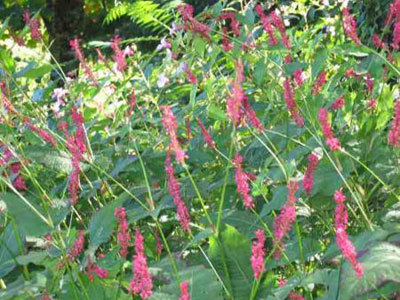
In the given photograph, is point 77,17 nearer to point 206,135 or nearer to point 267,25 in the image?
point 267,25

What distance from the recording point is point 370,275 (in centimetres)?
126

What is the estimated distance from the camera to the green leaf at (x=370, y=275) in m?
1.25

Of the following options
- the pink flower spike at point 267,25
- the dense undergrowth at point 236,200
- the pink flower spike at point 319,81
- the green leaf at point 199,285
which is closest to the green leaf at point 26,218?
the dense undergrowth at point 236,200

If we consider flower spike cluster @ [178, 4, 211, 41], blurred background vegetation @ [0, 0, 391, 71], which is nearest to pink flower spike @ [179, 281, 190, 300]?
flower spike cluster @ [178, 4, 211, 41]

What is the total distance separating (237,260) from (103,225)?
27 cm

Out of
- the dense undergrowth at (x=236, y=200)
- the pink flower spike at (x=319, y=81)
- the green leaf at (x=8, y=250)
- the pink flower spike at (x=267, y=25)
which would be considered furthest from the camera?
the pink flower spike at (x=319, y=81)

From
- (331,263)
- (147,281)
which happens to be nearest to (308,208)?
(331,263)

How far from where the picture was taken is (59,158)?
2.19m

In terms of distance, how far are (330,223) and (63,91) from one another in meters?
2.38

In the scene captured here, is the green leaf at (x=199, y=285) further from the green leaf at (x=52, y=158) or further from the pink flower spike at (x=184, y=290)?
the green leaf at (x=52, y=158)

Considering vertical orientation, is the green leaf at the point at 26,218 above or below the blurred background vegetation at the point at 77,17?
above

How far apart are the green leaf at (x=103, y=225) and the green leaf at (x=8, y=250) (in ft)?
0.71

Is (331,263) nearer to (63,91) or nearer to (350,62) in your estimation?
(350,62)

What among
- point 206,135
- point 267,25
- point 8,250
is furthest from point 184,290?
point 267,25
